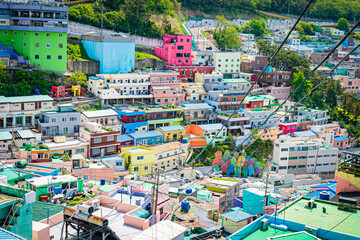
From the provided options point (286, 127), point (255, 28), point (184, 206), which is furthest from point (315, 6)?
point (184, 206)

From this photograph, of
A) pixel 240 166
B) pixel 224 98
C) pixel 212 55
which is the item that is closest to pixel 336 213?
pixel 240 166

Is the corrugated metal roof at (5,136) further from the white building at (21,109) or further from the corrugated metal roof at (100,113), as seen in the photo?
the corrugated metal roof at (100,113)

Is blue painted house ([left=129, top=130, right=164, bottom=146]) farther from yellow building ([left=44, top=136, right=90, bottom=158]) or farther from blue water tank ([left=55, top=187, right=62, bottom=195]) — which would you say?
blue water tank ([left=55, top=187, right=62, bottom=195])

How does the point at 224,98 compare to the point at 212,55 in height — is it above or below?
below

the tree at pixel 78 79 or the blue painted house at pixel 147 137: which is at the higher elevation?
the tree at pixel 78 79

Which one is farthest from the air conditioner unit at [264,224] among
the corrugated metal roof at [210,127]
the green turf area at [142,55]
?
the green turf area at [142,55]

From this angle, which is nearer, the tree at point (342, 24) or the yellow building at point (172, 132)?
the yellow building at point (172, 132)

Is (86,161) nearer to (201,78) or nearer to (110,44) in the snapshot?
(110,44)
